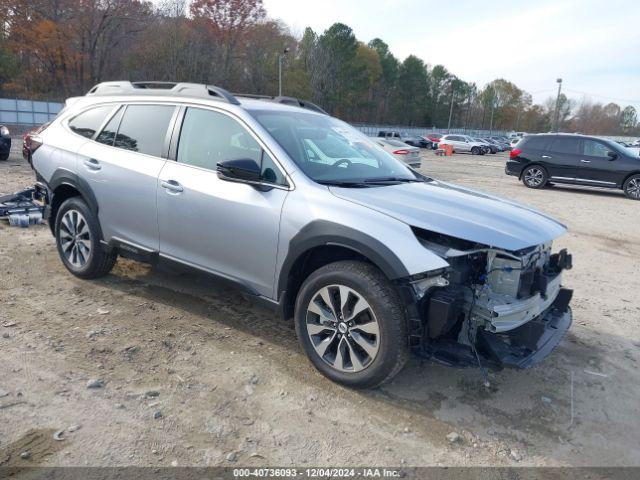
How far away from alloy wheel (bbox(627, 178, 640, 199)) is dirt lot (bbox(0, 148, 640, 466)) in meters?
11.2

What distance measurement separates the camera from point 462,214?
328 centimetres

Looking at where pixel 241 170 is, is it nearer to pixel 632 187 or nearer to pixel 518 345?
pixel 518 345

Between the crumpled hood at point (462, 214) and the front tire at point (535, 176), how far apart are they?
13.0 m

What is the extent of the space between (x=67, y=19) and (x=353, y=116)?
45.0 m

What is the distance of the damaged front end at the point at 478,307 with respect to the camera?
9.78 ft

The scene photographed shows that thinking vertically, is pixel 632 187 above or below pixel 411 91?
below

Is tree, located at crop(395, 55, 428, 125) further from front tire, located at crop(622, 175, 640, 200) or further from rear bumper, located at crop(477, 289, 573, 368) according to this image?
rear bumper, located at crop(477, 289, 573, 368)

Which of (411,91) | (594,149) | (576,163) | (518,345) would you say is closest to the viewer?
(518,345)

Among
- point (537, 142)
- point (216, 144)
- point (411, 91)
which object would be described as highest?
point (411, 91)

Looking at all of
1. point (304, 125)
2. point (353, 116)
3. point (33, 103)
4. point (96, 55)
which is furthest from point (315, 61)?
point (304, 125)

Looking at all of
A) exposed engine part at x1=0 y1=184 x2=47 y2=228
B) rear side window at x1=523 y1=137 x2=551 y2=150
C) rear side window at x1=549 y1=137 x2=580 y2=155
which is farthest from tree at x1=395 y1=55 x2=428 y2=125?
exposed engine part at x1=0 y1=184 x2=47 y2=228

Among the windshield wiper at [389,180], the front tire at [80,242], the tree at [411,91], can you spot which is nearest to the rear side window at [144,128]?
the front tire at [80,242]

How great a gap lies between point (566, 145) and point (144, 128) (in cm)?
1422

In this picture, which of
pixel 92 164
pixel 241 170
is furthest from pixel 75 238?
pixel 241 170
